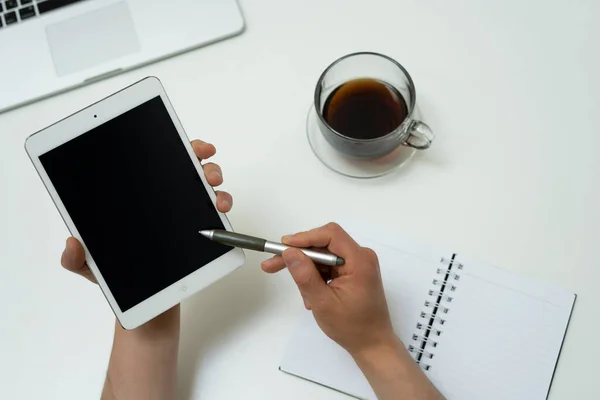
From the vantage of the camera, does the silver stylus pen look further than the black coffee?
No

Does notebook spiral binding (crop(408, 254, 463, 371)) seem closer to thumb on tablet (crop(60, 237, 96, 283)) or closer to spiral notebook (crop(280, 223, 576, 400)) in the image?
spiral notebook (crop(280, 223, 576, 400))

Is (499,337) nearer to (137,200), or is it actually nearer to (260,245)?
(260,245)

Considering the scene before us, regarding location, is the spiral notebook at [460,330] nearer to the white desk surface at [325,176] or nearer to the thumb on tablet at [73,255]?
the white desk surface at [325,176]

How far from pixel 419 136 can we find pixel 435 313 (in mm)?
202

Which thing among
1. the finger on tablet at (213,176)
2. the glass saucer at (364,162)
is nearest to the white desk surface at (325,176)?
the glass saucer at (364,162)

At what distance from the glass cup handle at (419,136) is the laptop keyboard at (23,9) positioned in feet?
1.61

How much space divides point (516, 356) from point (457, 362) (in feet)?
0.21

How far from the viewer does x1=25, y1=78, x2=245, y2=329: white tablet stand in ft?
1.82

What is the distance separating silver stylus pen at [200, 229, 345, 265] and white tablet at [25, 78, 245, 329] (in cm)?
2

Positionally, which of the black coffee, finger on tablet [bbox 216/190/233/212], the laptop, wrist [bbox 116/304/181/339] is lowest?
wrist [bbox 116/304/181/339]

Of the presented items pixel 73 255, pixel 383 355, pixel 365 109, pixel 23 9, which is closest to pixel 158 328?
pixel 73 255

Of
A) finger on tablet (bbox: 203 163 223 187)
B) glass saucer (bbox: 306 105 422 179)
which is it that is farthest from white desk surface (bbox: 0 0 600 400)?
finger on tablet (bbox: 203 163 223 187)

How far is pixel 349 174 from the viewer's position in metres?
0.67

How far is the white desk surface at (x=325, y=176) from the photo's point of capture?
0.62 metres
